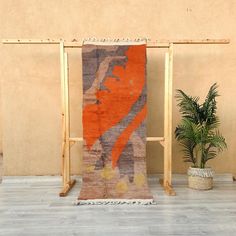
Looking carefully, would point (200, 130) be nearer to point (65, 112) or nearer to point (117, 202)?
point (117, 202)

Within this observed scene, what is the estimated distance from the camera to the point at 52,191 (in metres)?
3.42

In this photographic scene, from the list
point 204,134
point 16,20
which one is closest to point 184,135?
point 204,134

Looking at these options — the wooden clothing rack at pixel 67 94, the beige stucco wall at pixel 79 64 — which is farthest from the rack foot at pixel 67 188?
the beige stucco wall at pixel 79 64

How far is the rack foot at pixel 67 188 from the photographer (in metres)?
3.22

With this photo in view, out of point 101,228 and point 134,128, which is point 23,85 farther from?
point 101,228

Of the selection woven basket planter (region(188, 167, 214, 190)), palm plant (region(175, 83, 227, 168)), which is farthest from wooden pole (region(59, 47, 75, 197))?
woven basket planter (region(188, 167, 214, 190))

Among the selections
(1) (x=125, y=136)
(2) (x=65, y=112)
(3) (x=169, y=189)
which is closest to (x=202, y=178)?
(3) (x=169, y=189)

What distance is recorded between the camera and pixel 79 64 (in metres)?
3.88

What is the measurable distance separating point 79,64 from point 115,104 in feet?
2.68

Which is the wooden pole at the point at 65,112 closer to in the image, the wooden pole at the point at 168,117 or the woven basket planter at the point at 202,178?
the wooden pole at the point at 168,117

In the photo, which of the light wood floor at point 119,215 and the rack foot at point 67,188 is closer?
the light wood floor at point 119,215

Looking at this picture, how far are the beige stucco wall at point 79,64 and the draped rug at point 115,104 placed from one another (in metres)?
0.55

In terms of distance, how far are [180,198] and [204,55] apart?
5.55ft

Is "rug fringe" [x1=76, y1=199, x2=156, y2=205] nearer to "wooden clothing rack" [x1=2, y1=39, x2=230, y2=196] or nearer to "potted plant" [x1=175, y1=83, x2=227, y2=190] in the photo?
"wooden clothing rack" [x1=2, y1=39, x2=230, y2=196]
